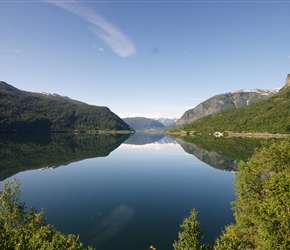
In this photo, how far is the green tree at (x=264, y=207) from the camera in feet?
101

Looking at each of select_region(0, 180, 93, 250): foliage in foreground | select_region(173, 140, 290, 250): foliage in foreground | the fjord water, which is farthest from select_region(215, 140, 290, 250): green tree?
select_region(0, 180, 93, 250): foliage in foreground

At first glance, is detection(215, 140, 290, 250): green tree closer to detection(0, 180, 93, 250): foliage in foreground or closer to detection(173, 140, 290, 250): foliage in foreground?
detection(173, 140, 290, 250): foliage in foreground

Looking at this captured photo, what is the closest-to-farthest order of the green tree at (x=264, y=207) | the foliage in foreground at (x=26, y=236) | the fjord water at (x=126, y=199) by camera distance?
the foliage in foreground at (x=26, y=236), the green tree at (x=264, y=207), the fjord water at (x=126, y=199)

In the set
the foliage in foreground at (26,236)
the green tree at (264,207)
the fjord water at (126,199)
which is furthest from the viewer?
the fjord water at (126,199)

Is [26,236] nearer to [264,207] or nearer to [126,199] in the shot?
[264,207]

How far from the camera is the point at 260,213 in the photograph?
34.0 meters

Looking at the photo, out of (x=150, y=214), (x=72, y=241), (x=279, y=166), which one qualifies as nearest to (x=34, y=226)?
(x=72, y=241)

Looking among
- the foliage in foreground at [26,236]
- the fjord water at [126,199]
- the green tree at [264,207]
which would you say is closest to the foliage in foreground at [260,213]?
the green tree at [264,207]

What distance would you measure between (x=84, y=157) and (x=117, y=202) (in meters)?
102

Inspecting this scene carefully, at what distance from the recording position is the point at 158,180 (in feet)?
344

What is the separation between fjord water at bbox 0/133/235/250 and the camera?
5149 cm

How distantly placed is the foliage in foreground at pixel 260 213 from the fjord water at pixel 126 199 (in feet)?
35.5

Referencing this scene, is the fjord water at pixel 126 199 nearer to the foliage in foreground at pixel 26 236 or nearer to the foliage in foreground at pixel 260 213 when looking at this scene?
the foliage in foreground at pixel 260 213

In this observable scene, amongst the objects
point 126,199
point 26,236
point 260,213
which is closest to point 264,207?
point 260,213
